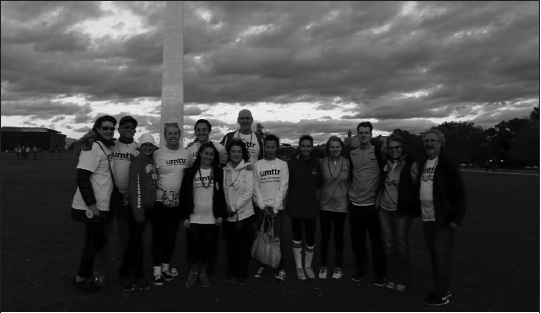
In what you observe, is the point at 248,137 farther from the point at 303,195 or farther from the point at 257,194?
the point at 303,195

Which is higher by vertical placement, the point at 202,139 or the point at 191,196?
the point at 202,139

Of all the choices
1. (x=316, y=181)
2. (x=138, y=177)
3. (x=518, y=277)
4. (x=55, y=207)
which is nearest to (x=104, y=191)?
(x=138, y=177)

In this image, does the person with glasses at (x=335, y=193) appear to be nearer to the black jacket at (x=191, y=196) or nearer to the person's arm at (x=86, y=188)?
the black jacket at (x=191, y=196)

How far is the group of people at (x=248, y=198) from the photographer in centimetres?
445

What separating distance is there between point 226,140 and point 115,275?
2227mm

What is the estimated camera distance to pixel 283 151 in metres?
5.99

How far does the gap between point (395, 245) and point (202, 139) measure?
8.69 feet

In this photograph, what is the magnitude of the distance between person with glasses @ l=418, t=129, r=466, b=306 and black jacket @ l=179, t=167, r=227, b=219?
2.24m

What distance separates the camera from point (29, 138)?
101062 mm

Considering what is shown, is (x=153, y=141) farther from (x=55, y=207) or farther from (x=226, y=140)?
(x=55, y=207)

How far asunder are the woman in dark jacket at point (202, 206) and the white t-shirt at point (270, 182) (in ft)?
1.44

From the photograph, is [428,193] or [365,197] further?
[365,197]

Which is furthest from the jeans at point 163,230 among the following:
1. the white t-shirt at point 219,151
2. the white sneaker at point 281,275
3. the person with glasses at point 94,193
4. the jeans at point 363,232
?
the jeans at point 363,232

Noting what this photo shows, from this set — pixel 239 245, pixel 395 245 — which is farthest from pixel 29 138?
pixel 395 245
